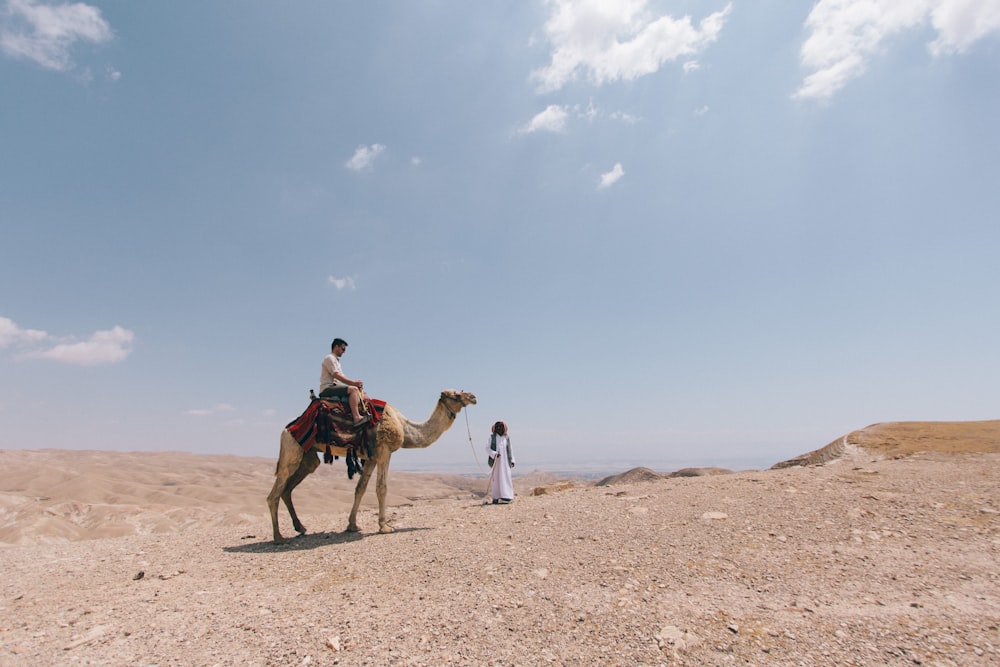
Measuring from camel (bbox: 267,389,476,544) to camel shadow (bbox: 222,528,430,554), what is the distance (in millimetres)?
215

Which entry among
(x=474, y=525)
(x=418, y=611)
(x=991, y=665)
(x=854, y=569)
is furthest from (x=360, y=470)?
(x=991, y=665)

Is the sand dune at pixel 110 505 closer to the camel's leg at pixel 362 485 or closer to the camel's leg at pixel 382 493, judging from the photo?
the camel's leg at pixel 362 485

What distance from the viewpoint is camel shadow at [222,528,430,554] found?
842 cm

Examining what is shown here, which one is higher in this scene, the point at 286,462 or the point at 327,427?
the point at 327,427

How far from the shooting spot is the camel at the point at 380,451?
9258mm

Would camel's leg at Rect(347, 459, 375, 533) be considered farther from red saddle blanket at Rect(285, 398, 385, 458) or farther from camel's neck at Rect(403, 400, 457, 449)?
camel's neck at Rect(403, 400, 457, 449)

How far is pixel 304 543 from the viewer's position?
29.3 ft

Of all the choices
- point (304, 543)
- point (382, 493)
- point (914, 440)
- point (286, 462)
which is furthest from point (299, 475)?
point (914, 440)

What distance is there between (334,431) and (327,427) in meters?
0.15

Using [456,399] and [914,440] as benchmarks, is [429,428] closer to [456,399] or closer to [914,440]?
[456,399]

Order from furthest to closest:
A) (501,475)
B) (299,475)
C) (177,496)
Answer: (177,496)
(501,475)
(299,475)

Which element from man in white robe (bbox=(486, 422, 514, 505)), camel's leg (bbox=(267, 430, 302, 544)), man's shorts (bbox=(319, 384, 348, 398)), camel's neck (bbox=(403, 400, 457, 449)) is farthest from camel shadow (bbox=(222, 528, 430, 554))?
man in white robe (bbox=(486, 422, 514, 505))

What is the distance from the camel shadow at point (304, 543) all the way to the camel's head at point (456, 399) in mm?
2681

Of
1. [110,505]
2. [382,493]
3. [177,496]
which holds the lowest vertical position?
[177,496]
